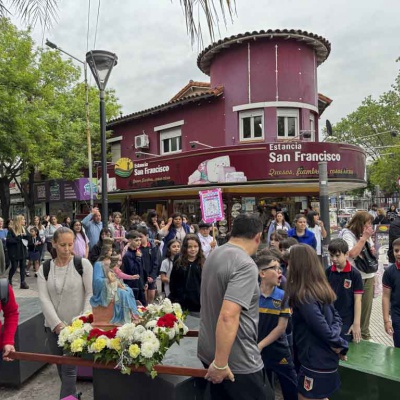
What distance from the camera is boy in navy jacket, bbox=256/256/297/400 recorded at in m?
3.32

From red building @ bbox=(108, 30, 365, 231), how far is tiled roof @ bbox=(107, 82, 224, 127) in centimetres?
5

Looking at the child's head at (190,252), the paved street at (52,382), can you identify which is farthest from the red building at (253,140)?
the child's head at (190,252)

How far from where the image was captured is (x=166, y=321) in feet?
10.1

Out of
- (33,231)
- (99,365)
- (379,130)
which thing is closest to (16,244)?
(33,231)

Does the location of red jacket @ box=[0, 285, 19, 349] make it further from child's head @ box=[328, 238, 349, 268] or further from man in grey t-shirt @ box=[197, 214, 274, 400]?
child's head @ box=[328, 238, 349, 268]

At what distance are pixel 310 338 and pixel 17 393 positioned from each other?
334cm

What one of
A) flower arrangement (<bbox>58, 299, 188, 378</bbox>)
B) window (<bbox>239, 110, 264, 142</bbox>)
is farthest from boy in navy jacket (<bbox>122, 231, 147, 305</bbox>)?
window (<bbox>239, 110, 264, 142</bbox>)

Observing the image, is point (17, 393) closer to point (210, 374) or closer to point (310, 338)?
point (210, 374)

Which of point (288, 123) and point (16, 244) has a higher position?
point (288, 123)

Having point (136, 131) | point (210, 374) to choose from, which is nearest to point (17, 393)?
point (210, 374)

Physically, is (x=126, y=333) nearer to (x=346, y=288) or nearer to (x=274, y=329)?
(x=274, y=329)

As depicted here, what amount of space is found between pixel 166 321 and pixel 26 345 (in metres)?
2.32

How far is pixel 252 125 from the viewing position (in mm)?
16375

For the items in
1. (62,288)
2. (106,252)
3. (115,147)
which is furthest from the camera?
(115,147)
